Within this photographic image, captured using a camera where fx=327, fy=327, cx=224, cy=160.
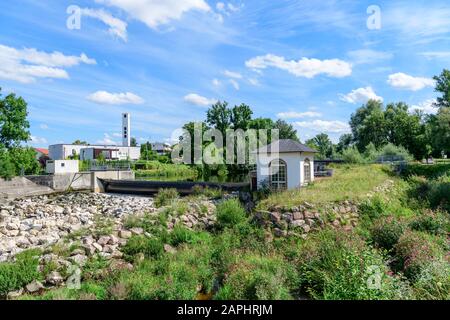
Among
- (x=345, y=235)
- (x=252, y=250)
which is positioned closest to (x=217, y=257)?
(x=252, y=250)

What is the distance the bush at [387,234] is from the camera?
10188 mm

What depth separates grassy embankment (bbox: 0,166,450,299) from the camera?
7133 mm

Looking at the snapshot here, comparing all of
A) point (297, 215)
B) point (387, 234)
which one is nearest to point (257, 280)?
point (387, 234)

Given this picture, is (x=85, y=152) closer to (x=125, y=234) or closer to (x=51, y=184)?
(x=51, y=184)

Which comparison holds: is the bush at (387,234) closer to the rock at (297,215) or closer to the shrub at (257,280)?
the rock at (297,215)

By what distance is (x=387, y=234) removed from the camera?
10438 mm

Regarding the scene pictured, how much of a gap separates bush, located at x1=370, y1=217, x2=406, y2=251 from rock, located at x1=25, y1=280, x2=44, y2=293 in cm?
980

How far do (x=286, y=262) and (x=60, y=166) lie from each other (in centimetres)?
3164

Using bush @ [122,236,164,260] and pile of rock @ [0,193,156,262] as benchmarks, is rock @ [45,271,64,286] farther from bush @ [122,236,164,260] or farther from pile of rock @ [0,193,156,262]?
pile of rock @ [0,193,156,262]

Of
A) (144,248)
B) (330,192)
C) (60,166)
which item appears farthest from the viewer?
(60,166)

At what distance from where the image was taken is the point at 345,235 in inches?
416

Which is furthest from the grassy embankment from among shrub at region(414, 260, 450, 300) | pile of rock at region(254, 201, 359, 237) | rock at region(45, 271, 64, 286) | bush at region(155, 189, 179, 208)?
bush at region(155, 189, 179, 208)
